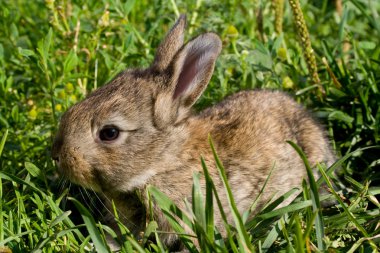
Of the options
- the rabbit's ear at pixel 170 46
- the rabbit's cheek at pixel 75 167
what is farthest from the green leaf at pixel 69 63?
the rabbit's cheek at pixel 75 167

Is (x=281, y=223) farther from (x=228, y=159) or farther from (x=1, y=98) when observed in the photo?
(x=1, y=98)

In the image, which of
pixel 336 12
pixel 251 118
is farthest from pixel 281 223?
pixel 336 12

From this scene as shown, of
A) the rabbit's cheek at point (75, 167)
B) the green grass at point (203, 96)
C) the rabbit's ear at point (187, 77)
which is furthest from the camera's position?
the rabbit's ear at point (187, 77)

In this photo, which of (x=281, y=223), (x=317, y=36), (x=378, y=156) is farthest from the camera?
(x=317, y=36)

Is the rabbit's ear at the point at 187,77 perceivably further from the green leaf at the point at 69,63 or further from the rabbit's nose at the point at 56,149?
the green leaf at the point at 69,63

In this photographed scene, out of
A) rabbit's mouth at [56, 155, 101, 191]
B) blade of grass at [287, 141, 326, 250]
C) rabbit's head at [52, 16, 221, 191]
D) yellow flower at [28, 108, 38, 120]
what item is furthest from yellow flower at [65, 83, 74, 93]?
blade of grass at [287, 141, 326, 250]

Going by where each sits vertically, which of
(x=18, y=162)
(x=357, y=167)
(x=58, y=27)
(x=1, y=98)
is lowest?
(x=357, y=167)
